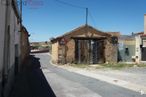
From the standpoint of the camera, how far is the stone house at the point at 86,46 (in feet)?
119

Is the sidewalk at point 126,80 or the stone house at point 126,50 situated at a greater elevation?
the stone house at point 126,50

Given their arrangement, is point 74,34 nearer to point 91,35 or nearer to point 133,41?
point 91,35

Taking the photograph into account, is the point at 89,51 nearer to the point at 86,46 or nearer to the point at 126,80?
the point at 86,46

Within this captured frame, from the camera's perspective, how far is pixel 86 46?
36.8 meters

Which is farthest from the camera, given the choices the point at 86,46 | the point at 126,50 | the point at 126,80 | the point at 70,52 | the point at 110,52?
the point at 126,50

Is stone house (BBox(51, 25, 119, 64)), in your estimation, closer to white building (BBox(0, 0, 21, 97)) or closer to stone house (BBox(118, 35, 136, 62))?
stone house (BBox(118, 35, 136, 62))

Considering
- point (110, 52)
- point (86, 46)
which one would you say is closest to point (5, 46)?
point (86, 46)

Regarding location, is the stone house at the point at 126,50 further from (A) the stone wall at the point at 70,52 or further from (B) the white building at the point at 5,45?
(B) the white building at the point at 5,45

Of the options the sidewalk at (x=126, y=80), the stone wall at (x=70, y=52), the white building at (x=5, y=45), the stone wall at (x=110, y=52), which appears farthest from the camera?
the stone wall at (x=110, y=52)

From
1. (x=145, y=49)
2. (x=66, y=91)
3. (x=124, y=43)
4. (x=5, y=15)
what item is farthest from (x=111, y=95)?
(x=124, y=43)

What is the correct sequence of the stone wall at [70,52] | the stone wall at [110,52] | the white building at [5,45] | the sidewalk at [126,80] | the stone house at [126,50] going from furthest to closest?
the stone house at [126,50], the stone wall at [110,52], the stone wall at [70,52], the sidewalk at [126,80], the white building at [5,45]

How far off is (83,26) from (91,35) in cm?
137

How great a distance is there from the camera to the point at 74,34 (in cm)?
3631

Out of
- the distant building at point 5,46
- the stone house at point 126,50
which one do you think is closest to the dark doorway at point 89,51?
the stone house at point 126,50
